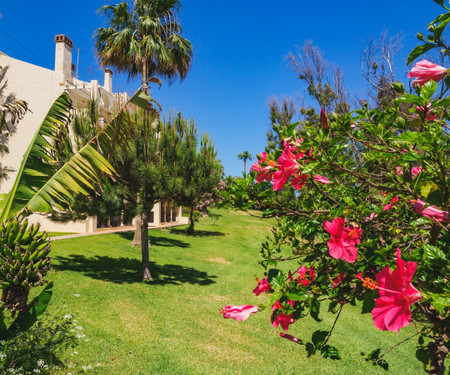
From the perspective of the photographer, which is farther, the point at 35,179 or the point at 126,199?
the point at 126,199

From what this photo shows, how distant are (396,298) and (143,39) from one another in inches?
539

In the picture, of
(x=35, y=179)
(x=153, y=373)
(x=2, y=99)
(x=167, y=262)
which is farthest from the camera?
(x=2, y=99)

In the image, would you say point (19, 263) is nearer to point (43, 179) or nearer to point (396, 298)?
point (43, 179)

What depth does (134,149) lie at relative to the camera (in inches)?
351

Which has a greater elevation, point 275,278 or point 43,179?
point 43,179

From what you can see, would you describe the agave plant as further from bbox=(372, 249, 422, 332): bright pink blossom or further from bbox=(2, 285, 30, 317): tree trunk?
bbox=(372, 249, 422, 332): bright pink blossom

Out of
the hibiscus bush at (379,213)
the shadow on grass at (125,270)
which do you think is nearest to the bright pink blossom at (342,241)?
the hibiscus bush at (379,213)

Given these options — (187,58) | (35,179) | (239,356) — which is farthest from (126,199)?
(187,58)

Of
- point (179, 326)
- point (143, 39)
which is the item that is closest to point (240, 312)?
point (179, 326)

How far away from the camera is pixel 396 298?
970 mm

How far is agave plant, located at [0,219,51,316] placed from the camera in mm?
4637

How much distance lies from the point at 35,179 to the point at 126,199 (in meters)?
4.81

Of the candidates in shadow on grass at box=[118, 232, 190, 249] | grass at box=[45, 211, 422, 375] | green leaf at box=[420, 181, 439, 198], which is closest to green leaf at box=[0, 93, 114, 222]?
grass at box=[45, 211, 422, 375]

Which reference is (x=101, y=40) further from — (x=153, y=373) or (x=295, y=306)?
(x=295, y=306)
